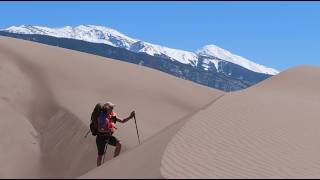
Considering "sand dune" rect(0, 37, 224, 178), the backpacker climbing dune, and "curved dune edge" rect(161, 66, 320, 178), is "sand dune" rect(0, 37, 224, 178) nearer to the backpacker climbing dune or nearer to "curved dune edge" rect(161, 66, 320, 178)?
the backpacker climbing dune

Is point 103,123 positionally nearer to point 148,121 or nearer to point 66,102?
point 148,121


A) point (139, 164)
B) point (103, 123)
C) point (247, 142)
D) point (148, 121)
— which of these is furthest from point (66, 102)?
point (139, 164)

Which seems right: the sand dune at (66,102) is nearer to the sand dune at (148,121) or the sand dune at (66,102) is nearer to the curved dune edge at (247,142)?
the sand dune at (148,121)

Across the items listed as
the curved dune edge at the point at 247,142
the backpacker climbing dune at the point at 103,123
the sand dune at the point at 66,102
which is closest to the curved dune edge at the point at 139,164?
the curved dune edge at the point at 247,142

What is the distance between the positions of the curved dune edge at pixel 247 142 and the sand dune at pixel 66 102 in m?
1.30

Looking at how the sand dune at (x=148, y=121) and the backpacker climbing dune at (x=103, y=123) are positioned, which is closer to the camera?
the sand dune at (x=148, y=121)

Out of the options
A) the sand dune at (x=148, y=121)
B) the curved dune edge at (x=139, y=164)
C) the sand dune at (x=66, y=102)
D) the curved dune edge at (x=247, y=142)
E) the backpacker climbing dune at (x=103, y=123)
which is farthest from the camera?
the sand dune at (x=66, y=102)

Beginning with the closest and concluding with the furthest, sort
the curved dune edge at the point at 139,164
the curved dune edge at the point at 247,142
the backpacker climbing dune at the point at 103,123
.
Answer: the curved dune edge at the point at 139,164 < the curved dune edge at the point at 247,142 < the backpacker climbing dune at the point at 103,123

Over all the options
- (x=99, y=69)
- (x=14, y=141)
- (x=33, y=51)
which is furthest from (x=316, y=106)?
(x=33, y=51)

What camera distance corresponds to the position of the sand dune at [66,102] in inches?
695

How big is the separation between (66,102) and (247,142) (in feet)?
36.1

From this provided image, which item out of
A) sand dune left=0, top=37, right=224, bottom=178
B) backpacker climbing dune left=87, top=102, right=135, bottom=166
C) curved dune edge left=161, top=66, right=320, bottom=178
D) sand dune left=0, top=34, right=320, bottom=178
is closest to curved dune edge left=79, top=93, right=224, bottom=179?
sand dune left=0, top=34, right=320, bottom=178

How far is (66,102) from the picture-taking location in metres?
22.0

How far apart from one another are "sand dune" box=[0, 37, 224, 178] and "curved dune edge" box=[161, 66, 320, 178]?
4.27 feet
